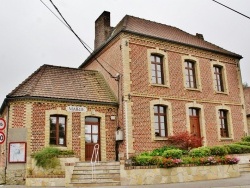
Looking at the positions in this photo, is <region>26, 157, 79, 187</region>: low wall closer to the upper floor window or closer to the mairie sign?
the mairie sign

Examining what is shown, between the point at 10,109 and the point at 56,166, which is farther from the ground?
the point at 10,109

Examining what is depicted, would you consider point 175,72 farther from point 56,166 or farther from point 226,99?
point 56,166

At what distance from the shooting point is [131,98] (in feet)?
52.9

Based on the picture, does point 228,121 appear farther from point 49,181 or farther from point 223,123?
point 49,181

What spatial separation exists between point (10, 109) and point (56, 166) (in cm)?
373

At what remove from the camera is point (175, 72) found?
18.3 m

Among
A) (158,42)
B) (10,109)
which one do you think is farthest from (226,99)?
(10,109)

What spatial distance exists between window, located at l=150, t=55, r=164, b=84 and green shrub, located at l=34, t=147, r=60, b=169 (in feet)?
23.6

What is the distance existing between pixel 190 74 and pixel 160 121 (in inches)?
167

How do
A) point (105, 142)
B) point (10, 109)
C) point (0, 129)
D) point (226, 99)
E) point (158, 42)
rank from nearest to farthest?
point (0, 129)
point (10, 109)
point (105, 142)
point (158, 42)
point (226, 99)

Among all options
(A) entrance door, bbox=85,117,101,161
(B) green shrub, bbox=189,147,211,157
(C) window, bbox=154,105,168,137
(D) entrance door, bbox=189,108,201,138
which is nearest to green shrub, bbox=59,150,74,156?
(A) entrance door, bbox=85,117,101,161

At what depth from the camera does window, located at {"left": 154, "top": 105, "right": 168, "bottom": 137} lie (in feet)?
55.1

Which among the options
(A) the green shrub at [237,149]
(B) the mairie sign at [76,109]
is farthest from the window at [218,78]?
(B) the mairie sign at [76,109]

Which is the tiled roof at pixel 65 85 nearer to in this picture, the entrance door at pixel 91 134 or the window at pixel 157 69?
the entrance door at pixel 91 134
